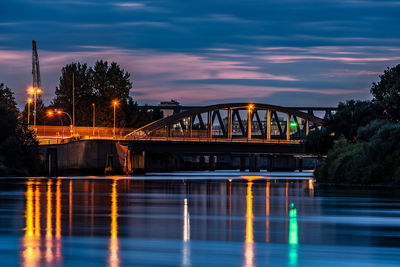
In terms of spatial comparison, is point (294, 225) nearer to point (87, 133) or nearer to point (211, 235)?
point (211, 235)

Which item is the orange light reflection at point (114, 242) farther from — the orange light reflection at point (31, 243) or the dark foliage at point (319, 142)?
the dark foliage at point (319, 142)

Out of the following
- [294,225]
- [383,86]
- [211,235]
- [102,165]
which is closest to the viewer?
[211,235]

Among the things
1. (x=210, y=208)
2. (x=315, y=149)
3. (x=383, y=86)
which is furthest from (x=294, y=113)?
(x=210, y=208)

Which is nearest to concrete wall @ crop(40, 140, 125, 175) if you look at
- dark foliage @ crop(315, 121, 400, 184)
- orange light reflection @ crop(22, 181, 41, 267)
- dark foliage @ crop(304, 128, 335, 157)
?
dark foliage @ crop(304, 128, 335, 157)

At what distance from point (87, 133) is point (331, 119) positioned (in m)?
64.7

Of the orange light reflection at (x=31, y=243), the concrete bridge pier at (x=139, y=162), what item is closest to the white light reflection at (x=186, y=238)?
the orange light reflection at (x=31, y=243)

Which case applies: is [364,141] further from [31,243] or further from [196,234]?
[31,243]

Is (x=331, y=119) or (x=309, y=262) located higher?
(x=331, y=119)

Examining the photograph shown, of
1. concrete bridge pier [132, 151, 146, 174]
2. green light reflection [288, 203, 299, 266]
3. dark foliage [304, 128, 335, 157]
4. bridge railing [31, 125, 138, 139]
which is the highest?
bridge railing [31, 125, 138, 139]

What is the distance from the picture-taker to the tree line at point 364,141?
84312 millimetres

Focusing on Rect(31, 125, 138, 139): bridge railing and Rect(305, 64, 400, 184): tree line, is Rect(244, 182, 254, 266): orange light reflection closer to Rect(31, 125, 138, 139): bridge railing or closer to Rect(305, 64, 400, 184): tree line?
Rect(305, 64, 400, 184): tree line

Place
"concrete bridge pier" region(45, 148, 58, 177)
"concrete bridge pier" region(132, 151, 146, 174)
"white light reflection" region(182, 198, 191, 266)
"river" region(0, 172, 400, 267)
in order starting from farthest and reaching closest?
1. "concrete bridge pier" region(132, 151, 146, 174)
2. "concrete bridge pier" region(45, 148, 58, 177)
3. "river" region(0, 172, 400, 267)
4. "white light reflection" region(182, 198, 191, 266)

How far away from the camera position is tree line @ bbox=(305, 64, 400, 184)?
277 feet

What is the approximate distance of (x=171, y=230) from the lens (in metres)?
32.2
